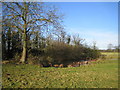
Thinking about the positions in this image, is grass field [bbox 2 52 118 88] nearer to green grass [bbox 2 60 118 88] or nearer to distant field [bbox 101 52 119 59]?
green grass [bbox 2 60 118 88]

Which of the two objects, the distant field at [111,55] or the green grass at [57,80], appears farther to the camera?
the distant field at [111,55]

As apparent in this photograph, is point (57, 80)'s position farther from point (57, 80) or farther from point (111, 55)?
point (111, 55)

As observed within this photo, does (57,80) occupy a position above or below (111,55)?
above

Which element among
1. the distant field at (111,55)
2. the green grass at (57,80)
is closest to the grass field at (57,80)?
the green grass at (57,80)

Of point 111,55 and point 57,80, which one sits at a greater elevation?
point 57,80

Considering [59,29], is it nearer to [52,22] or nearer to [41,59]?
[52,22]

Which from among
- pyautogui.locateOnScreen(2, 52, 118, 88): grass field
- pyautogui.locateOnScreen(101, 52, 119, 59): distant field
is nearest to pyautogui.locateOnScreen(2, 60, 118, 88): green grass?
pyautogui.locateOnScreen(2, 52, 118, 88): grass field

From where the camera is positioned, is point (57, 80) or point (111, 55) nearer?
point (57, 80)

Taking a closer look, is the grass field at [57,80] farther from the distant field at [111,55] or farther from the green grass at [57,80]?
the distant field at [111,55]

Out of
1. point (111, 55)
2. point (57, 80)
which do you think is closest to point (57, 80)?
point (57, 80)

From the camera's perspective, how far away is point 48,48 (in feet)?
49.5

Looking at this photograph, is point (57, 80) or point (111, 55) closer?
point (57, 80)

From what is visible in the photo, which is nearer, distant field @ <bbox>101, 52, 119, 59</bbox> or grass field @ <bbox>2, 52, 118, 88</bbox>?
grass field @ <bbox>2, 52, 118, 88</bbox>

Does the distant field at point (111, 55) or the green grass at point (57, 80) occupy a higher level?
the green grass at point (57, 80)
